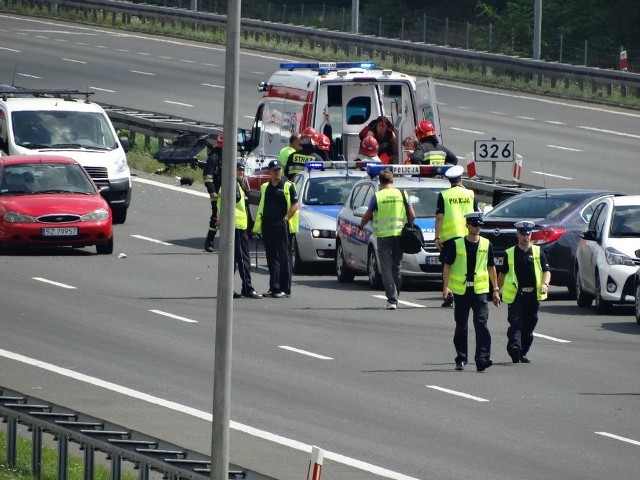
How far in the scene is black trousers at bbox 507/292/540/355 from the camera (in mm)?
18422

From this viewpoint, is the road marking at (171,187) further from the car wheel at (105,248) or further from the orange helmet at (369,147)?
the car wheel at (105,248)

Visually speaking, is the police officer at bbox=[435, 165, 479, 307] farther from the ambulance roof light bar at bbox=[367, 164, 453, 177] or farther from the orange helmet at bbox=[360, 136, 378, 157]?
the orange helmet at bbox=[360, 136, 378, 157]

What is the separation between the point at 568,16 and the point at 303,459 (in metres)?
57.3

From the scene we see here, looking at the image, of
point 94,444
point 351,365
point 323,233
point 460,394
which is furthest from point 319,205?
point 94,444

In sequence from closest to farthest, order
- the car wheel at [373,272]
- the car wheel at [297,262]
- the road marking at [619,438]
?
1. the road marking at [619,438]
2. the car wheel at [373,272]
3. the car wheel at [297,262]

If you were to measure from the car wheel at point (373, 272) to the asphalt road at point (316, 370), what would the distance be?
307 millimetres

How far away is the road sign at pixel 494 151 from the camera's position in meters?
29.6

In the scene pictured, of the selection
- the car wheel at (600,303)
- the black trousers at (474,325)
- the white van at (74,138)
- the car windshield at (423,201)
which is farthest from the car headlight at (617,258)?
the white van at (74,138)

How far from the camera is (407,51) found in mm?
52406

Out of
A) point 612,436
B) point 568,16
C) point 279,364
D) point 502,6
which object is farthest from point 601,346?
point 502,6

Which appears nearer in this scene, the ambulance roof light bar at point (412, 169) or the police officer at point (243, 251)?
the police officer at point (243, 251)

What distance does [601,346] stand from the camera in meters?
19.9

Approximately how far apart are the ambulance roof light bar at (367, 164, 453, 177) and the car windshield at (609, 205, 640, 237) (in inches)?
109

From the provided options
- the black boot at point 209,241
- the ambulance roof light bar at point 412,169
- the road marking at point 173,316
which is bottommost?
the road marking at point 173,316
